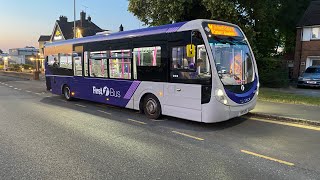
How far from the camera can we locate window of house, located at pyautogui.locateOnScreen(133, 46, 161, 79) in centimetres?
897

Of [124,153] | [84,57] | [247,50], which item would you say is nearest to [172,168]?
[124,153]

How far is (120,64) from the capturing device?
1045 cm

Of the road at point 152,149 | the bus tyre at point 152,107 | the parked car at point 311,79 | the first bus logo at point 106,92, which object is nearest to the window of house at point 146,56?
the bus tyre at point 152,107

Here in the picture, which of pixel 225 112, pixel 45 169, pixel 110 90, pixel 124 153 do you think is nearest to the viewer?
pixel 45 169

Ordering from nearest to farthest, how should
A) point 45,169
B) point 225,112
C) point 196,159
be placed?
point 45,169 → point 196,159 → point 225,112

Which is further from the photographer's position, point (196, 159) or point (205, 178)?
point (196, 159)

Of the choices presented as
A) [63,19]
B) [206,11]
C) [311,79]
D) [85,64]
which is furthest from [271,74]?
[63,19]

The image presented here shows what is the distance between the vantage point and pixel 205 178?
4586 millimetres

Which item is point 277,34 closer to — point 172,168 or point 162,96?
point 162,96

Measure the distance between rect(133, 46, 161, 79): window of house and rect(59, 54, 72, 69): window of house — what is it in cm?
492

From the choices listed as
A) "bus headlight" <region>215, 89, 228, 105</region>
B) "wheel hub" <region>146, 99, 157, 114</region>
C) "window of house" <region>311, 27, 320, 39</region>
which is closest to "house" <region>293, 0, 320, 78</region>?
"window of house" <region>311, 27, 320, 39</region>

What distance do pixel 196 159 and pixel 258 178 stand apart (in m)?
1.27

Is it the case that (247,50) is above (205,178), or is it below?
above

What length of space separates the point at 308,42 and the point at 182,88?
23.8 m
